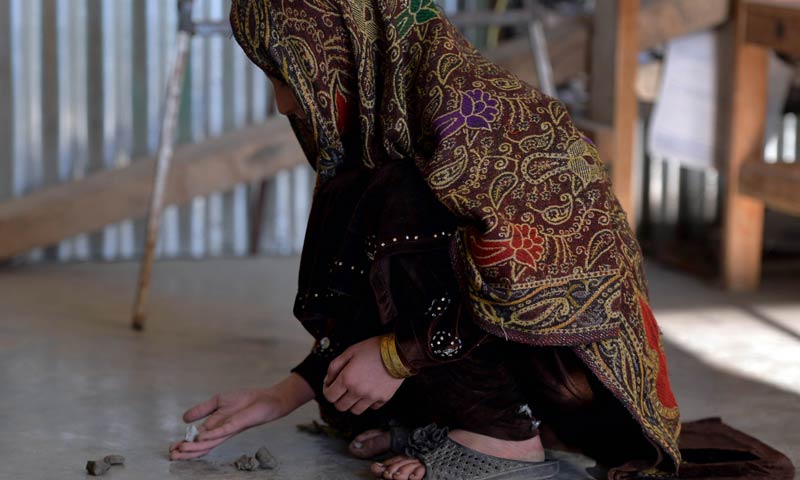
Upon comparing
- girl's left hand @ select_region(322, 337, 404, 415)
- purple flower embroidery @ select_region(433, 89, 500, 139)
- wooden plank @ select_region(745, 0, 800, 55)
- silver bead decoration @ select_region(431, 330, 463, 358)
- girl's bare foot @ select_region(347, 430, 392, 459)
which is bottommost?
girl's bare foot @ select_region(347, 430, 392, 459)

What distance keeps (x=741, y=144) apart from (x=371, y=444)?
7.06 ft

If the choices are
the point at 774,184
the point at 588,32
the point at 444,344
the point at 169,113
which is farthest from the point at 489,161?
the point at 588,32

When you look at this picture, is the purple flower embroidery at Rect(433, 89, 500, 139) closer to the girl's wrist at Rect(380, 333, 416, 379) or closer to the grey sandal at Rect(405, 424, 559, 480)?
the girl's wrist at Rect(380, 333, 416, 379)

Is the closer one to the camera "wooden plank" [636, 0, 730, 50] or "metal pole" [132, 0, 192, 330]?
"metal pole" [132, 0, 192, 330]

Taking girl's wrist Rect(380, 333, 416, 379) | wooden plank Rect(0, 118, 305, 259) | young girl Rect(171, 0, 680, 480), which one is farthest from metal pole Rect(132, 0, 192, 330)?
girl's wrist Rect(380, 333, 416, 379)

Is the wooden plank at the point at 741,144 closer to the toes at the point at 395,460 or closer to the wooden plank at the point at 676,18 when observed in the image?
the wooden plank at the point at 676,18

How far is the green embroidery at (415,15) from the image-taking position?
180 cm

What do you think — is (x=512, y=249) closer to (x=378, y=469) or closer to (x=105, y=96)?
(x=378, y=469)

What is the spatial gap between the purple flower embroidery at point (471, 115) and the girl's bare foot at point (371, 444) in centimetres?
55

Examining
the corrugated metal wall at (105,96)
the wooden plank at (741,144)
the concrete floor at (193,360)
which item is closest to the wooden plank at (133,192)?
the concrete floor at (193,360)

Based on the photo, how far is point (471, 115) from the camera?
5.66 feet

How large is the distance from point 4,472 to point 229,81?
2736 millimetres

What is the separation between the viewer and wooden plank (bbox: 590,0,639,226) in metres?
3.64

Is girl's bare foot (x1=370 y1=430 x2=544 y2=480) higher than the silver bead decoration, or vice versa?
the silver bead decoration
